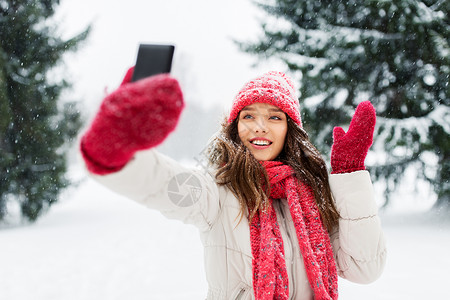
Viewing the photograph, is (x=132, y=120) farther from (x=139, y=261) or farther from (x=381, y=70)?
(x=381, y=70)

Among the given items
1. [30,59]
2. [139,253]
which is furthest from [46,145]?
[139,253]

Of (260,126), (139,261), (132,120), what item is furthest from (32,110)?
(132,120)

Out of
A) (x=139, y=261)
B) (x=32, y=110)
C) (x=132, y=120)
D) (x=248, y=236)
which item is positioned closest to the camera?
(x=132, y=120)

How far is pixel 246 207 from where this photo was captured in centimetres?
143

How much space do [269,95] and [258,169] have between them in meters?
0.32

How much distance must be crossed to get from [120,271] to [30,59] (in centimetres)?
493

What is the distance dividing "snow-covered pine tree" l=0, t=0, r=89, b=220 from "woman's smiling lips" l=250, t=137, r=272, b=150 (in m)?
6.90

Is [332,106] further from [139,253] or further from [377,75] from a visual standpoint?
[139,253]

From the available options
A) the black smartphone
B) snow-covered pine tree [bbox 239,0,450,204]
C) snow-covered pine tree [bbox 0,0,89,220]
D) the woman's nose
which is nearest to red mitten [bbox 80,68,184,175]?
the black smartphone

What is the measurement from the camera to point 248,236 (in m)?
1.41

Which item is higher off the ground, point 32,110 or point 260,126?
point 260,126

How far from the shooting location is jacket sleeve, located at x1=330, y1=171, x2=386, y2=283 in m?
1.42

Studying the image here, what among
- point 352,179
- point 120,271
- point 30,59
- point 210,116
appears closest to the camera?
point 352,179

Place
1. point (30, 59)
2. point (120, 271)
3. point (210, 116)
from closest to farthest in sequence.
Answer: point (120, 271), point (30, 59), point (210, 116)
